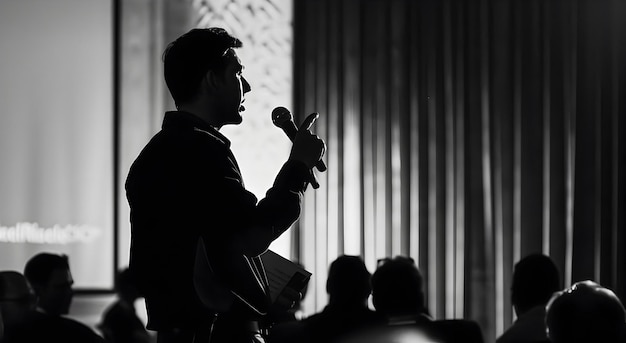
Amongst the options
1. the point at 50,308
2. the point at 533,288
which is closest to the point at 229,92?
the point at 533,288

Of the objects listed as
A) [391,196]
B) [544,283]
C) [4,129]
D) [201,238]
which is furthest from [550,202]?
[201,238]

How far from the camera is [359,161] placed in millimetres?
5125

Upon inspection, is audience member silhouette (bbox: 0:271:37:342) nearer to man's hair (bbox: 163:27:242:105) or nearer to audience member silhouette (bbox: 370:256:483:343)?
audience member silhouette (bbox: 370:256:483:343)

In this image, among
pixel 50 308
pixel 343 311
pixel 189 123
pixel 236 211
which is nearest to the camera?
pixel 236 211

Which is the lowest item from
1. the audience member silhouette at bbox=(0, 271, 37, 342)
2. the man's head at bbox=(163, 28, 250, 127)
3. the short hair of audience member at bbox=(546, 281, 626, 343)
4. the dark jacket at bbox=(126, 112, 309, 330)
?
the audience member silhouette at bbox=(0, 271, 37, 342)

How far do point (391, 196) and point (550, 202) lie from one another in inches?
33.1

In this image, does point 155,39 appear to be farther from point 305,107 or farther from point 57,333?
point 57,333

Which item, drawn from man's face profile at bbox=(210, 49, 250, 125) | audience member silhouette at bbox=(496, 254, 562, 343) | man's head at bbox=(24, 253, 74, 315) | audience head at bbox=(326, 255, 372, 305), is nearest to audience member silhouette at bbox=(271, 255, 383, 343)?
audience head at bbox=(326, 255, 372, 305)

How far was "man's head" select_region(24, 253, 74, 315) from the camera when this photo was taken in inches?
123

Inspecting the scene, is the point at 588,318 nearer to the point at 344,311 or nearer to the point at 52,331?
the point at 344,311

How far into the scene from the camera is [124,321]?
4.17 metres

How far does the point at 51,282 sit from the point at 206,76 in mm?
1889

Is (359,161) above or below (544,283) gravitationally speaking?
above

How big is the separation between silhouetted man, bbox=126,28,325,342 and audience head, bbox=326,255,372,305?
1.35 meters
